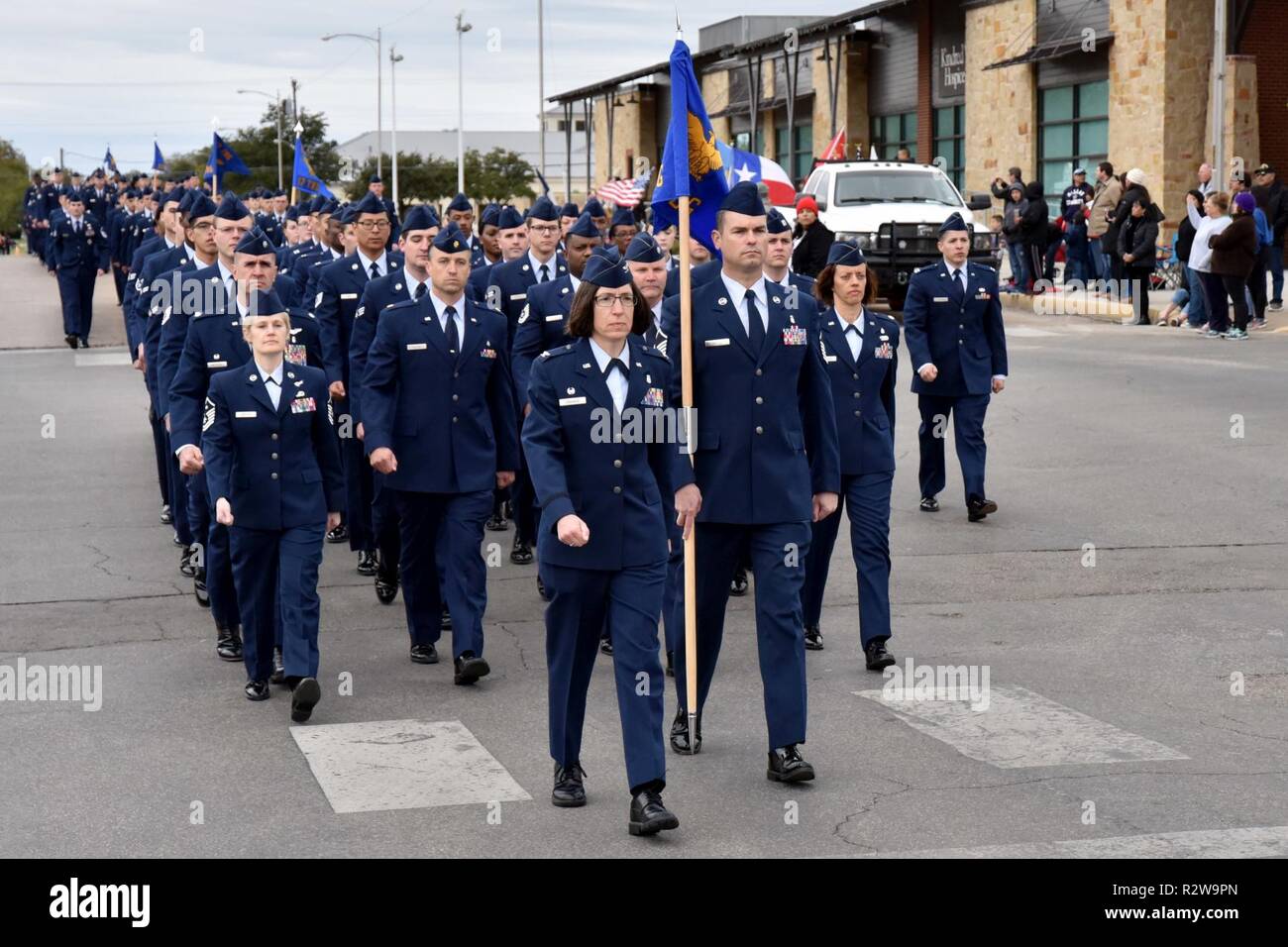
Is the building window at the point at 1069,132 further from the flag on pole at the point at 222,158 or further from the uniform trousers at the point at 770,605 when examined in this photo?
the uniform trousers at the point at 770,605

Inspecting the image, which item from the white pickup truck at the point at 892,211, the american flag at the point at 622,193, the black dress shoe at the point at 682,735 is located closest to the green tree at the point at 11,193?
the american flag at the point at 622,193

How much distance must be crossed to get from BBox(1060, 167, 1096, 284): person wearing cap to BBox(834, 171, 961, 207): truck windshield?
7.68 ft

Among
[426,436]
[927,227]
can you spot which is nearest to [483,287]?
[426,436]

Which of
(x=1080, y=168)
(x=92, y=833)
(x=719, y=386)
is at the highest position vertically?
(x=1080, y=168)

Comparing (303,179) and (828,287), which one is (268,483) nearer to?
(828,287)

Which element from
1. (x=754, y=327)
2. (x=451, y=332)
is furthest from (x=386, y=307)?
(x=754, y=327)

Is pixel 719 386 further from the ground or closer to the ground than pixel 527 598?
further from the ground

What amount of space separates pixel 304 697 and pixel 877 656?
2712 mm

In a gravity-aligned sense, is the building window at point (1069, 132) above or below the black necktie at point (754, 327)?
above

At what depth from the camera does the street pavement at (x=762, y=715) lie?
6262 mm

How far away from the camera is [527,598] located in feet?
34.9

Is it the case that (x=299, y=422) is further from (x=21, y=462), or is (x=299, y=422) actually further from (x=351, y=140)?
(x=351, y=140)

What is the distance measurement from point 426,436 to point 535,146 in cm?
16204

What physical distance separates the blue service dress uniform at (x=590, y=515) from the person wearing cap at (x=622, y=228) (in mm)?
7231
